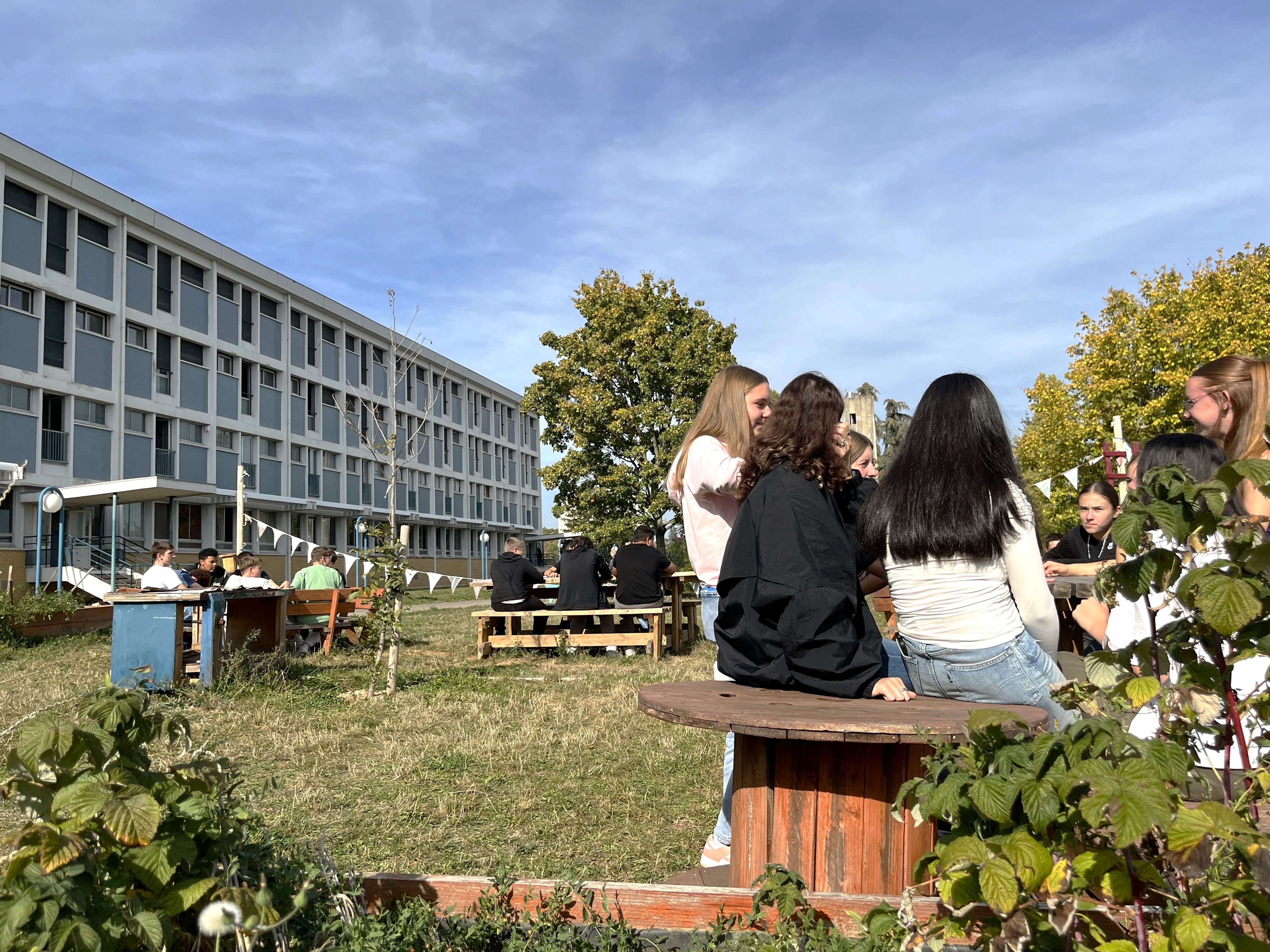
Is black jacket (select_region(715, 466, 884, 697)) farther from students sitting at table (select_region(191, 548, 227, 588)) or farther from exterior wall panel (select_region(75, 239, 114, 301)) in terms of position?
exterior wall panel (select_region(75, 239, 114, 301))

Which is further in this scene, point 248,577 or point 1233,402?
point 248,577

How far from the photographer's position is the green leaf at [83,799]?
1829mm

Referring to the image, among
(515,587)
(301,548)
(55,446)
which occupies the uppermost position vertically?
(55,446)

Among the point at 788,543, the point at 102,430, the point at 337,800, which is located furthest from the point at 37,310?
the point at 788,543

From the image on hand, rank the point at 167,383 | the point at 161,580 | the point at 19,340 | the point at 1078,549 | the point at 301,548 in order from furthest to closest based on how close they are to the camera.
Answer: the point at 301,548 → the point at 167,383 → the point at 19,340 → the point at 161,580 → the point at 1078,549

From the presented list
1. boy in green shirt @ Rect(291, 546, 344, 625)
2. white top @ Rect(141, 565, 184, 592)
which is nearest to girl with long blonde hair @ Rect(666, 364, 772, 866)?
white top @ Rect(141, 565, 184, 592)

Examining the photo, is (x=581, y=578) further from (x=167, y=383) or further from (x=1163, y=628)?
(x=167, y=383)

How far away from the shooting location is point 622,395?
1374 inches

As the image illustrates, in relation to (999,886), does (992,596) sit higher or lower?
higher

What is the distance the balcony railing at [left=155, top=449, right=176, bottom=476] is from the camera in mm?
30766

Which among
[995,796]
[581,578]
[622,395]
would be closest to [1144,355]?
[622,395]

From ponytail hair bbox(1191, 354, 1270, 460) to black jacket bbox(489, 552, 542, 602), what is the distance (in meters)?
9.88

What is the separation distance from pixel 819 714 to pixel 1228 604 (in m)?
1.08

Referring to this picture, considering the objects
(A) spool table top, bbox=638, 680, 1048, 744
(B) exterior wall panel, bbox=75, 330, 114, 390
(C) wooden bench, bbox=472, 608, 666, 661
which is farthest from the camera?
(B) exterior wall panel, bbox=75, 330, 114, 390
